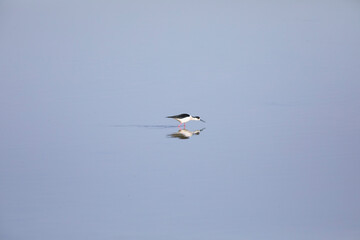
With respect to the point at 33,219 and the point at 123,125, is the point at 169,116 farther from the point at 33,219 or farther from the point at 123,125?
the point at 33,219

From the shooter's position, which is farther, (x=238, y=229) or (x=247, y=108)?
(x=247, y=108)

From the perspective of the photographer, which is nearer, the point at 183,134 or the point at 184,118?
the point at 183,134

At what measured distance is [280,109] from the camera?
547cm

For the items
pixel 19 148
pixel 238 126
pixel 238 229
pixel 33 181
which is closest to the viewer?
pixel 238 229

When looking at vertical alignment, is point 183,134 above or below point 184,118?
below

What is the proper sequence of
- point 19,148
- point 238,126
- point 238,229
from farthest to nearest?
point 238,126 → point 19,148 → point 238,229

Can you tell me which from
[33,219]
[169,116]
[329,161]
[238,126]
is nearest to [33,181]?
[33,219]

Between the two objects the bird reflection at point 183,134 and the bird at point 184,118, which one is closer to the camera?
the bird reflection at point 183,134

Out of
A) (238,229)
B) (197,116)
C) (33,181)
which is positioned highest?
(197,116)

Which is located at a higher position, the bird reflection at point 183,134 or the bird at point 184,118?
the bird at point 184,118

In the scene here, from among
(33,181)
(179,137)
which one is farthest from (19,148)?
(179,137)

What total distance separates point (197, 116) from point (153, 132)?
1.59 ft

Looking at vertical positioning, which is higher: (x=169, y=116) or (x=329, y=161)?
(x=169, y=116)

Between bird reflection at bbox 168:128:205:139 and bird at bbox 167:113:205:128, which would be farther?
bird at bbox 167:113:205:128
